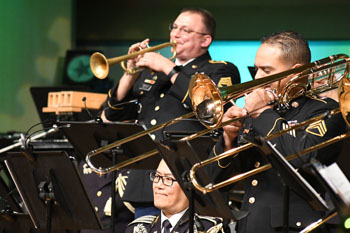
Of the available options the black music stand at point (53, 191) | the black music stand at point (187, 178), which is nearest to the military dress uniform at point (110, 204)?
the black music stand at point (53, 191)

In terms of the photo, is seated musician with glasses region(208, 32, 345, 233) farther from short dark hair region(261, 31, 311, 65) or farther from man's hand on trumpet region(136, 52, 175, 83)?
man's hand on trumpet region(136, 52, 175, 83)

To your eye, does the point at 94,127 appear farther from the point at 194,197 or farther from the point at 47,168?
the point at 194,197

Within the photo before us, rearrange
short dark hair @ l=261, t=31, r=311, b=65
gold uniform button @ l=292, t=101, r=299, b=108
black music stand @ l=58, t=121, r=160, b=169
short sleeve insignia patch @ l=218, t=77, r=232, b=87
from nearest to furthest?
gold uniform button @ l=292, t=101, r=299, b=108
short dark hair @ l=261, t=31, r=311, b=65
black music stand @ l=58, t=121, r=160, b=169
short sleeve insignia patch @ l=218, t=77, r=232, b=87

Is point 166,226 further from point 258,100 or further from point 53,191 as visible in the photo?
point 258,100

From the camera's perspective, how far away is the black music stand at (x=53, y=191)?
12.3 ft

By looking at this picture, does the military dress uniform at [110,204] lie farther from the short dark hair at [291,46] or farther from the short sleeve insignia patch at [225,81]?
the short dark hair at [291,46]

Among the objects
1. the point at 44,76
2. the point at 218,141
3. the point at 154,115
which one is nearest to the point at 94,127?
the point at 154,115

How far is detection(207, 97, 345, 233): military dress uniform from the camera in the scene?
132 inches

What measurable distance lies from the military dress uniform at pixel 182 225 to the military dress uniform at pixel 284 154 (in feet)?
A: 0.83

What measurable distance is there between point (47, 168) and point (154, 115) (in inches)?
42.2

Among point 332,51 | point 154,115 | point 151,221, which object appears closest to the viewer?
point 151,221

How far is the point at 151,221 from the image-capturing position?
4.14 m

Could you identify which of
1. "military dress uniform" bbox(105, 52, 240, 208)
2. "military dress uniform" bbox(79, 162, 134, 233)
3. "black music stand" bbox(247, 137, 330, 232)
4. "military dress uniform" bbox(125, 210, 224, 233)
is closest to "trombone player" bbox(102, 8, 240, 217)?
"military dress uniform" bbox(105, 52, 240, 208)

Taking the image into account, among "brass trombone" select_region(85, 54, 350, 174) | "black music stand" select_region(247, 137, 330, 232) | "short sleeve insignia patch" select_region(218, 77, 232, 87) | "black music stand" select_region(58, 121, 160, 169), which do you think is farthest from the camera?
"short sleeve insignia patch" select_region(218, 77, 232, 87)
